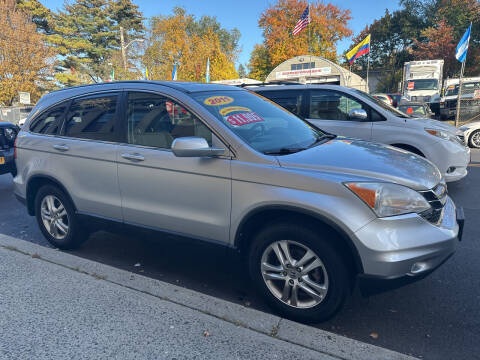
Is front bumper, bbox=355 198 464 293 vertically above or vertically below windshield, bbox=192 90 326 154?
below

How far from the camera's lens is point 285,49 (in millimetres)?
41781

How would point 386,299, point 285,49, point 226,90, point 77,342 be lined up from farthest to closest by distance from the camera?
point 285,49, point 226,90, point 386,299, point 77,342

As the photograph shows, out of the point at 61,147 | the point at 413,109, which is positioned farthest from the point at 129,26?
the point at 61,147

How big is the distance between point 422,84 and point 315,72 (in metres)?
9.22

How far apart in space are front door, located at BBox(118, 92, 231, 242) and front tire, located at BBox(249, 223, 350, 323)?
0.37m

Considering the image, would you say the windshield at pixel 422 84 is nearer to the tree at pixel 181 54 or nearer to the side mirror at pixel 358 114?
the tree at pixel 181 54

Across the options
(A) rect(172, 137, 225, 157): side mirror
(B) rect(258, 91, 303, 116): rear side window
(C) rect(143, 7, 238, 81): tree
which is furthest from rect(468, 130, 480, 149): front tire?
(C) rect(143, 7, 238, 81): tree

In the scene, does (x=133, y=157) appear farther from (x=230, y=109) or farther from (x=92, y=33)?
(x=92, y=33)

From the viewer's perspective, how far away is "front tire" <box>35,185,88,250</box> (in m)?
3.90

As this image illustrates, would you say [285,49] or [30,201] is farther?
[285,49]

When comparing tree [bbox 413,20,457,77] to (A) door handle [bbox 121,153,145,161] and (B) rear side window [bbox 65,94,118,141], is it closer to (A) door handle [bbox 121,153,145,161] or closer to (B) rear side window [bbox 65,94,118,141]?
(B) rear side window [bbox 65,94,118,141]

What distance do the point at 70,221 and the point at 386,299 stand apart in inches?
125

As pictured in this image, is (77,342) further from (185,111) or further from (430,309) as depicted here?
(430,309)

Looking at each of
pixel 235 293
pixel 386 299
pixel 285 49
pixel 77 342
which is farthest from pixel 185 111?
pixel 285 49
